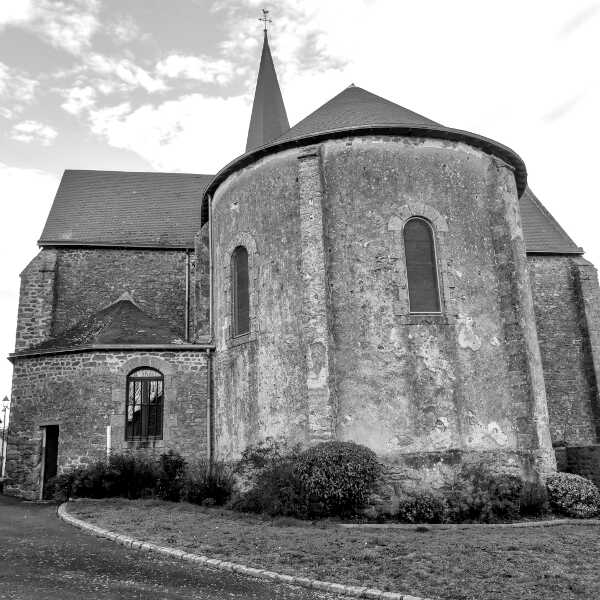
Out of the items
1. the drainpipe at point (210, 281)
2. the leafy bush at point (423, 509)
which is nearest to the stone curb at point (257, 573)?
the leafy bush at point (423, 509)

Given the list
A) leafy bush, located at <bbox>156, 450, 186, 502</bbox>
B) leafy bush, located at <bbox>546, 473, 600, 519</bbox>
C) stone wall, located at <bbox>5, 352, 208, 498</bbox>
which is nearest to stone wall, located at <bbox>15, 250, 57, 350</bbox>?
stone wall, located at <bbox>5, 352, 208, 498</bbox>

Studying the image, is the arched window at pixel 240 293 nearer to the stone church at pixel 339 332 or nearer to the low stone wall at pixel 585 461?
the stone church at pixel 339 332

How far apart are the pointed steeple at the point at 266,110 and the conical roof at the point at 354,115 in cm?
1063

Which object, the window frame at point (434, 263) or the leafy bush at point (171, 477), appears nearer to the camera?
the window frame at point (434, 263)

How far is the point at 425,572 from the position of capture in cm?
680

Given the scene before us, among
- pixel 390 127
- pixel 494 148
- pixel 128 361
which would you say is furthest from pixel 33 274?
pixel 494 148

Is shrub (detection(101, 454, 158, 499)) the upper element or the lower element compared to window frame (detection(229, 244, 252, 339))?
lower

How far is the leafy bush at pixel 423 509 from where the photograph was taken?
11484 millimetres

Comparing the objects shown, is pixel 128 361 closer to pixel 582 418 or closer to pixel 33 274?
pixel 33 274

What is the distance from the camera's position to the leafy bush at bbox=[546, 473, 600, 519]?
12188mm

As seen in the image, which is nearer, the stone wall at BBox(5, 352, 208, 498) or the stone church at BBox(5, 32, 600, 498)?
the stone church at BBox(5, 32, 600, 498)

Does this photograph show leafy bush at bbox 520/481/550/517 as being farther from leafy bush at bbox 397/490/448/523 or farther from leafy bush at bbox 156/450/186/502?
leafy bush at bbox 156/450/186/502

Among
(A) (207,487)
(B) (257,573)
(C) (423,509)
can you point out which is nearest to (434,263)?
(C) (423,509)

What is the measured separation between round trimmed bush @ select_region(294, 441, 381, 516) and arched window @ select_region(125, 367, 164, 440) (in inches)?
233
